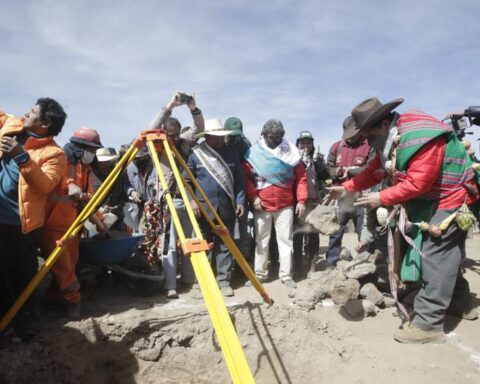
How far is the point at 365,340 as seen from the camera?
4090 millimetres

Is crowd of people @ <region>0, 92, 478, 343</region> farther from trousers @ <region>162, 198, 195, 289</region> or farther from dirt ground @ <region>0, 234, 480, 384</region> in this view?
dirt ground @ <region>0, 234, 480, 384</region>

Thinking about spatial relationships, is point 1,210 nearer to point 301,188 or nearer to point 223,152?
point 223,152

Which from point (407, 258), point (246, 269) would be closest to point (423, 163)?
point (407, 258)

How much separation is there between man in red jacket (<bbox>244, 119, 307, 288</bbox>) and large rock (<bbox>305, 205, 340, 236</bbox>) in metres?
0.24

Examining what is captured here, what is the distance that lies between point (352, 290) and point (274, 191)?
163 cm

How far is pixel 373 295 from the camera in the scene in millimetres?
4695

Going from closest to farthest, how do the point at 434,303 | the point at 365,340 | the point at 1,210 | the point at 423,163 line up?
the point at 1,210 < the point at 423,163 < the point at 434,303 < the point at 365,340

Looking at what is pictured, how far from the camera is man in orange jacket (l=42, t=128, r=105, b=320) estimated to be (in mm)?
3684

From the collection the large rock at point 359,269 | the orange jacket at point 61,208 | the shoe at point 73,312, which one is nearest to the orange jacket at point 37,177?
the orange jacket at point 61,208

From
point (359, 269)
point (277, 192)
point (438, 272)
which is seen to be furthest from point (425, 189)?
point (277, 192)

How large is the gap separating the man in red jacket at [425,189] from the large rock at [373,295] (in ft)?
2.21

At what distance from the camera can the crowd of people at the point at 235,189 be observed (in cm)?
336

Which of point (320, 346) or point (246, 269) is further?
point (320, 346)

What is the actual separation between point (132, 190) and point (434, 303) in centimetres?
390
